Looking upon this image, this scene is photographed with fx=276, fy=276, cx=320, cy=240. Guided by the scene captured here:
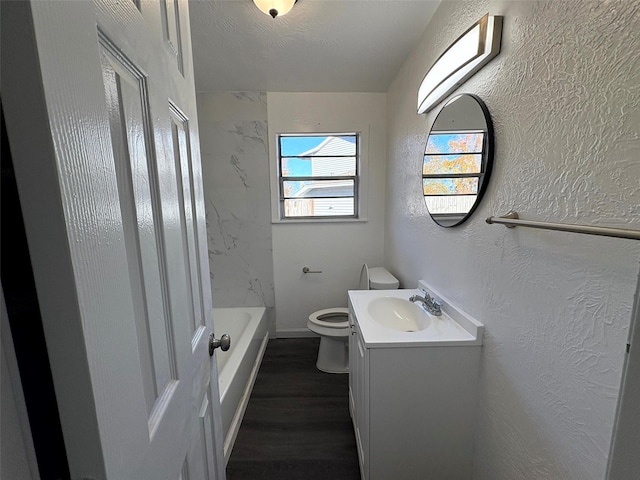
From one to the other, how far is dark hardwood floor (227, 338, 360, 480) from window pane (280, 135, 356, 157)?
196 cm

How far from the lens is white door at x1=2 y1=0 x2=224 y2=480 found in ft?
0.92

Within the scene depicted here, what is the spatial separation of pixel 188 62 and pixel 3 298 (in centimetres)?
82

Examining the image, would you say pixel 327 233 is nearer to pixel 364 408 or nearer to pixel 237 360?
pixel 237 360

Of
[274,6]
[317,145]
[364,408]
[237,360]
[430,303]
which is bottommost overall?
[237,360]

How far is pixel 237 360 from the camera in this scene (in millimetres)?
1943

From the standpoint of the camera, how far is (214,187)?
2641 mm

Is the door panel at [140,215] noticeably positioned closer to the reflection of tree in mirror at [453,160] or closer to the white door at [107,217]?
the white door at [107,217]

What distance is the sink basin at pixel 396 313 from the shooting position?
4.98 feet

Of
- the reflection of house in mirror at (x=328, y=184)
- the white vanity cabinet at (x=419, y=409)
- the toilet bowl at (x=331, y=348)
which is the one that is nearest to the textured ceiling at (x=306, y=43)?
the reflection of house in mirror at (x=328, y=184)

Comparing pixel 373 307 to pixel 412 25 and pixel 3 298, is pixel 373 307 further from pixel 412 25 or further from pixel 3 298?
pixel 412 25

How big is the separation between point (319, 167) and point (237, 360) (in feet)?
6.08

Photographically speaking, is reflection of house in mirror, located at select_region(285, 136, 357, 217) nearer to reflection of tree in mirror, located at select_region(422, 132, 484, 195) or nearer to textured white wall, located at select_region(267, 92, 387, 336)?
textured white wall, located at select_region(267, 92, 387, 336)

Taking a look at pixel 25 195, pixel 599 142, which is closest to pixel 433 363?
pixel 599 142

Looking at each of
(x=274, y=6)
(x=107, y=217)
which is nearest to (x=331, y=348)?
(x=107, y=217)
